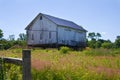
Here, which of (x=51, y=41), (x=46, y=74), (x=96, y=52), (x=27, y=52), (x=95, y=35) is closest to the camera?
(x=27, y=52)

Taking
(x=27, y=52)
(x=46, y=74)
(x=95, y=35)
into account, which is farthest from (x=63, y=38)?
(x=95, y=35)

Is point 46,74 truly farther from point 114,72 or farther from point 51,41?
point 51,41

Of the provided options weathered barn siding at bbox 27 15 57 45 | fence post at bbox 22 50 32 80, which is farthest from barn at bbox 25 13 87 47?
fence post at bbox 22 50 32 80

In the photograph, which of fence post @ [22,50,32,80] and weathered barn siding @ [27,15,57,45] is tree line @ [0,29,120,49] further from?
fence post @ [22,50,32,80]

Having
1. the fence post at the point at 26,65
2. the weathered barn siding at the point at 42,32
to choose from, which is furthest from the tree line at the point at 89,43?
the fence post at the point at 26,65

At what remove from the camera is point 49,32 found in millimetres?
40438

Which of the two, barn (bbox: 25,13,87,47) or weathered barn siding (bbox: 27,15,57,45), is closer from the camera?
barn (bbox: 25,13,87,47)

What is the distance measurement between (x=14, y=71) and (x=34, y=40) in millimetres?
34740

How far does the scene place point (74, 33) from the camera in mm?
45094

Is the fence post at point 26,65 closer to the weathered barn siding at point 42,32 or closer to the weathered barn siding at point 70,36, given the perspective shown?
the weathered barn siding at point 42,32

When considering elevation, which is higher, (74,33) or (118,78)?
(74,33)

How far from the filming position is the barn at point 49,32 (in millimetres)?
39625

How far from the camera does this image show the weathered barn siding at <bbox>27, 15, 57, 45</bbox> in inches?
1571

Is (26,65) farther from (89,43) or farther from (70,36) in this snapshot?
(89,43)
